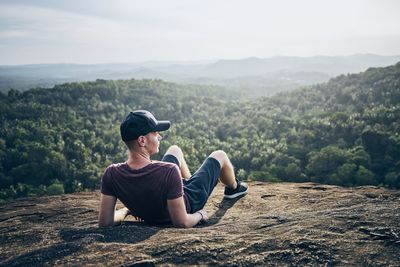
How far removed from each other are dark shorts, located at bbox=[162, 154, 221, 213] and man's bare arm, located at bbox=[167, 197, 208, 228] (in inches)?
11.9

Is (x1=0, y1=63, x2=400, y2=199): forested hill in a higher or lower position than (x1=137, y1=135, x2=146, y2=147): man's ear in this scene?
lower

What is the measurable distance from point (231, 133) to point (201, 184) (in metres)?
67.2

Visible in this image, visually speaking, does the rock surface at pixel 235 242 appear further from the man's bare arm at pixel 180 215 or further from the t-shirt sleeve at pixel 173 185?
the t-shirt sleeve at pixel 173 185

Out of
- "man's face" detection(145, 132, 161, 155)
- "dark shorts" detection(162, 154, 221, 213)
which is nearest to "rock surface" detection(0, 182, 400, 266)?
"dark shorts" detection(162, 154, 221, 213)

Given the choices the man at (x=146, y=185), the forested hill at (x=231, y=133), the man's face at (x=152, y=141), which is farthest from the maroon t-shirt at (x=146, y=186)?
the forested hill at (x=231, y=133)

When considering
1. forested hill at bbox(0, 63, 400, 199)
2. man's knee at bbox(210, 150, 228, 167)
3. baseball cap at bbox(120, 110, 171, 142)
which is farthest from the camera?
forested hill at bbox(0, 63, 400, 199)

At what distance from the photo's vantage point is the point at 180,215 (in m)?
4.31

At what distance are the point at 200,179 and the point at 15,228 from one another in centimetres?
262

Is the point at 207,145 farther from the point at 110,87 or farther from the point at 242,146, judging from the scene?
the point at 110,87

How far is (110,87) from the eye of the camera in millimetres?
109188

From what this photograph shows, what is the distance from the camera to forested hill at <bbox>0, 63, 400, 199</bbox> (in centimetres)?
4322

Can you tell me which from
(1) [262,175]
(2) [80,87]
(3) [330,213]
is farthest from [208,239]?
(2) [80,87]

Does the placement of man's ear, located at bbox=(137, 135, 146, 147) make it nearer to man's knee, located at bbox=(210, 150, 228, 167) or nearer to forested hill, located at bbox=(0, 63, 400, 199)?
man's knee, located at bbox=(210, 150, 228, 167)

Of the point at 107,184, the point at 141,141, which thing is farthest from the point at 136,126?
the point at 107,184
